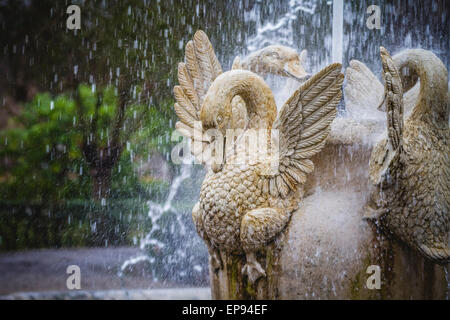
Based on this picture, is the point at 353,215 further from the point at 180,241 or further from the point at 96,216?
the point at 96,216

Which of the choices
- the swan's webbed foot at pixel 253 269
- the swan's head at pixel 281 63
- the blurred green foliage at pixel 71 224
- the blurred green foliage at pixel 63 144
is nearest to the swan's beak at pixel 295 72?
the swan's head at pixel 281 63

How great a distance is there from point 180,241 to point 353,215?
13.9ft

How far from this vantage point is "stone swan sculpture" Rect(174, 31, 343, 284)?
1814 millimetres

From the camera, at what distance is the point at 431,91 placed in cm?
186

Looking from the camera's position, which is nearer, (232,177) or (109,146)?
(232,177)

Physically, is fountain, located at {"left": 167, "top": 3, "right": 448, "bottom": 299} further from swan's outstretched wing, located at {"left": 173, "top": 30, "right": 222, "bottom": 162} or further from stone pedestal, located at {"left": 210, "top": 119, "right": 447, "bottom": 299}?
swan's outstretched wing, located at {"left": 173, "top": 30, "right": 222, "bottom": 162}

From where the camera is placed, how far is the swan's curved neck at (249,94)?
1818 millimetres

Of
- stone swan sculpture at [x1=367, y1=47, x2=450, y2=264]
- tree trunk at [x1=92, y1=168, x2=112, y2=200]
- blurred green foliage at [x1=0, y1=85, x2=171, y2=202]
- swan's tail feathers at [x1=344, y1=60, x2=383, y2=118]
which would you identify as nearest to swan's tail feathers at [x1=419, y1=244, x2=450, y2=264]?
stone swan sculpture at [x1=367, y1=47, x2=450, y2=264]

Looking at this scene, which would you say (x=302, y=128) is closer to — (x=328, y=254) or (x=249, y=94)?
(x=249, y=94)

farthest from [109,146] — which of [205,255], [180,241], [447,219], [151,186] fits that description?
[447,219]

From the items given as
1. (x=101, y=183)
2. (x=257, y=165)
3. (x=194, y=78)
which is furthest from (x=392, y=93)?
(x=101, y=183)

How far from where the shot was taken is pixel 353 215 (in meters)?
1.88

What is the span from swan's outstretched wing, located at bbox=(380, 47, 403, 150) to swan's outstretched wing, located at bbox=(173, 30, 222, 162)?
0.96 metres

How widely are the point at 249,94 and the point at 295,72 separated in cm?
57
